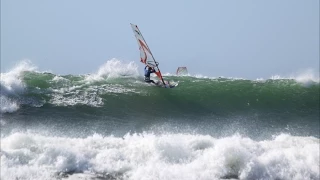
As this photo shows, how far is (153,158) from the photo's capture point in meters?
11.2

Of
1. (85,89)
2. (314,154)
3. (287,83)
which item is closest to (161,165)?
(314,154)

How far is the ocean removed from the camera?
1061 cm

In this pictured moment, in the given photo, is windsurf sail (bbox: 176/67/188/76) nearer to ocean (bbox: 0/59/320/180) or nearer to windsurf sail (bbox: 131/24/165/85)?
ocean (bbox: 0/59/320/180)

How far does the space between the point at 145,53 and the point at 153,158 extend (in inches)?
323

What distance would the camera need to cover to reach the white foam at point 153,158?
10289mm

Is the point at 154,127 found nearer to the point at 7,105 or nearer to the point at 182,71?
the point at 7,105

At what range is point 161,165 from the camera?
428 inches

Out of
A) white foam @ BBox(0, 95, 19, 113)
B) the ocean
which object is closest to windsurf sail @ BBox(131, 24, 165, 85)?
the ocean

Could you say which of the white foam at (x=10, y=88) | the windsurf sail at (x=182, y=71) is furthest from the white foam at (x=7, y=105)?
the windsurf sail at (x=182, y=71)

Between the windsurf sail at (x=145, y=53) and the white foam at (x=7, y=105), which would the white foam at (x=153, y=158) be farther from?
the windsurf sail at (x=145, y=53)

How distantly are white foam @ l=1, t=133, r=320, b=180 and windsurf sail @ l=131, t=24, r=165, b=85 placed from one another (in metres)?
6.36

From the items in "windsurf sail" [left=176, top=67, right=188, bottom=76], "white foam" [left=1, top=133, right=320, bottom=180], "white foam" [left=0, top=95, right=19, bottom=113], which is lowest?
"white foam" [left=1, top=133, right=320, bottom=180]

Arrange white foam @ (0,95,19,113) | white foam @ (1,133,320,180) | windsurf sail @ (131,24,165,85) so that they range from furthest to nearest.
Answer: windsurf sail @ (131,24,165,85) → white foam @ (0,95,19,113) → white foam @ (1,133,320,180)

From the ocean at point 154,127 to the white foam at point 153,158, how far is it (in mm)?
25
